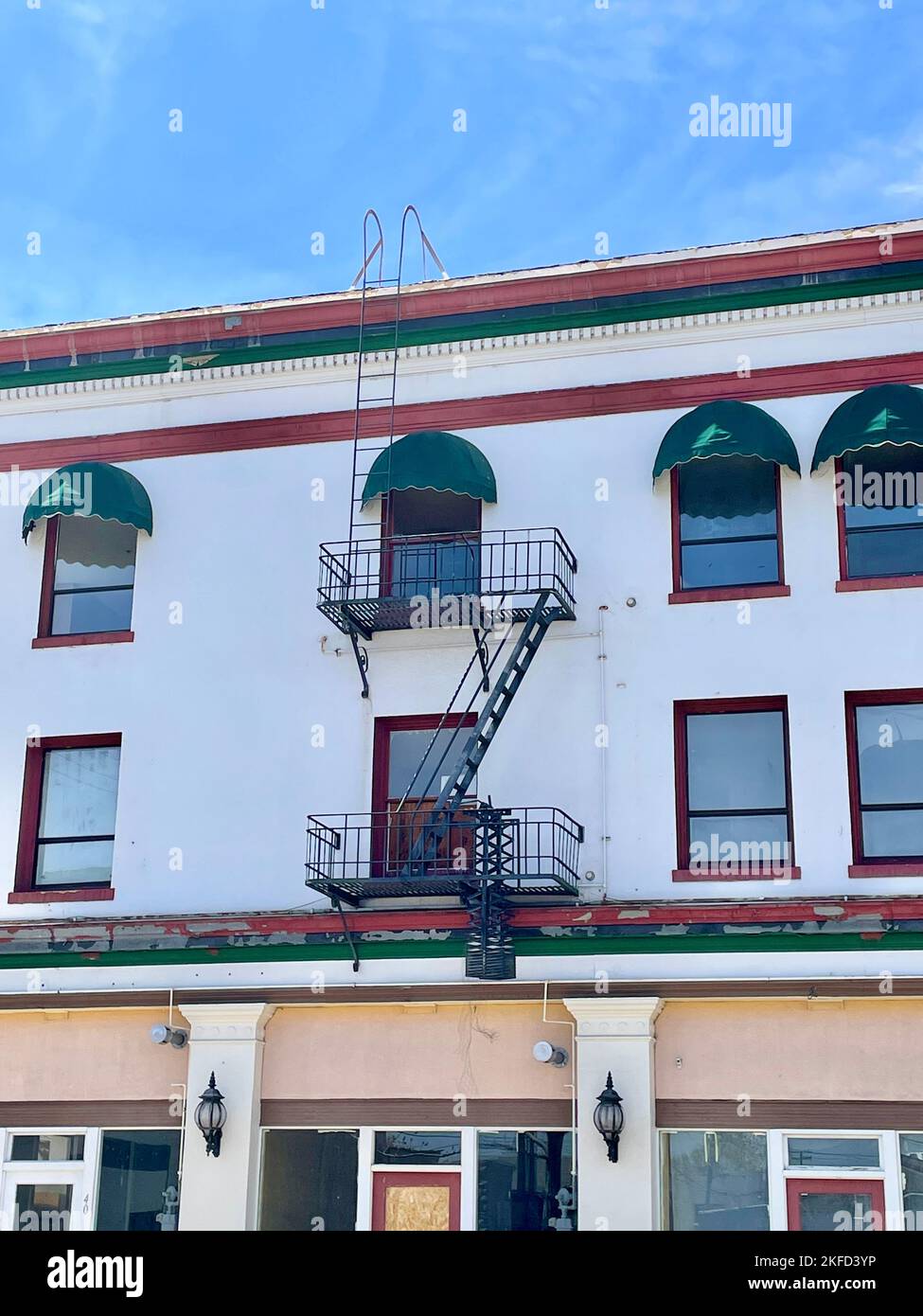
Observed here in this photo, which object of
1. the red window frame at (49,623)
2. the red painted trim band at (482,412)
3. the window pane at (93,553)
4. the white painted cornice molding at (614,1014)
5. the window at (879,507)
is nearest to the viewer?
the white painted cornice molding at (614,1014)

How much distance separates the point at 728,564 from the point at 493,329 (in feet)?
14.6

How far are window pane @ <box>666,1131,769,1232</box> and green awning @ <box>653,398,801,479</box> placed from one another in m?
7.75

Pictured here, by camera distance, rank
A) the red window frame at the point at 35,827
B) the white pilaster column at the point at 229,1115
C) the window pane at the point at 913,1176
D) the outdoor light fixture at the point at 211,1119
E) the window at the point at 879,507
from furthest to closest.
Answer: the red window frame at the point at 35,827 < the window at the point at 879,507 < the outdoor light fixture at the point at 211,1119 < the white pilaster column at the point at 229,1115 < the window pane at the point at 913,1176

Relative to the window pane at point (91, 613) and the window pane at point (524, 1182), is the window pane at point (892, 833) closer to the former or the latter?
the window pane at point (524, 1182)

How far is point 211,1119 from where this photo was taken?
1733 centimetres

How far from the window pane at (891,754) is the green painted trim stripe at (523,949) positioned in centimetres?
175

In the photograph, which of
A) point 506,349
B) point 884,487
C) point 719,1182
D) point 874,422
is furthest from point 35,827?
point 874,422

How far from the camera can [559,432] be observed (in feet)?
63.4

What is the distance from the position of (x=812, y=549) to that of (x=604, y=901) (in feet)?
16.1

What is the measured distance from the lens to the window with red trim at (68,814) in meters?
19.7

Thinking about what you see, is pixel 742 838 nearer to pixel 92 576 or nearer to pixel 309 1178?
pixel 309 1178

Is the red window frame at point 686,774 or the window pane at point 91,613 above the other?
the window pane at point 91,613

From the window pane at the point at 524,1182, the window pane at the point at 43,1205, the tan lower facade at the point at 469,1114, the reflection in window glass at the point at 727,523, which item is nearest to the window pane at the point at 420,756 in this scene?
the tan lower facade at the point at 469,1114

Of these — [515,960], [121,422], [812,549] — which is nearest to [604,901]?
[515,960]
